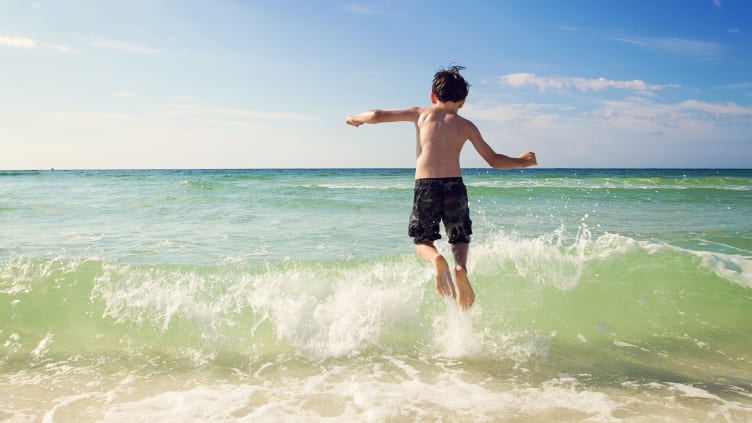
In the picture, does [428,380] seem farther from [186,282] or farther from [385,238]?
[385,238]

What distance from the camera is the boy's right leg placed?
12.6 feet

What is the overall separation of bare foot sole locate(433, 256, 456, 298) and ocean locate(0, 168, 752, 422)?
1.54 feet

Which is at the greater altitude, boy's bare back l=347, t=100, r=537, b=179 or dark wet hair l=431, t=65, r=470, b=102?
dark wet hair l=431, t=65, r=470, b=102

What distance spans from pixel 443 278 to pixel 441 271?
Result: 0.24 ft

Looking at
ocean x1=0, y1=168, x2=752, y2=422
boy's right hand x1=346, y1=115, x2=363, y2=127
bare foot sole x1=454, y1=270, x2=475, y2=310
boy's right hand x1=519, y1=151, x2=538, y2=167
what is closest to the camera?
ocean x1=0, y1=168, x2=752, y2=422

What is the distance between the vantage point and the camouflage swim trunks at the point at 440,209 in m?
4.06

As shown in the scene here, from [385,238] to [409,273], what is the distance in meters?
2.79

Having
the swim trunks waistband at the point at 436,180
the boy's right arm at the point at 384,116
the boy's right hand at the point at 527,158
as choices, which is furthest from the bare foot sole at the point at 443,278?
the boy's right arm at the point at 384,116

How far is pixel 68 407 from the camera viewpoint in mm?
3186

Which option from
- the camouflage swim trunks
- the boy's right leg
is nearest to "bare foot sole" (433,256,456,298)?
the boy's right leg

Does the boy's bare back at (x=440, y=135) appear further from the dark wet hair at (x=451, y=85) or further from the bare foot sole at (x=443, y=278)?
the bare foot sole at (x=443, y=278)

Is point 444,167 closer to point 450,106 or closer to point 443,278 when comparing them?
point 450,106

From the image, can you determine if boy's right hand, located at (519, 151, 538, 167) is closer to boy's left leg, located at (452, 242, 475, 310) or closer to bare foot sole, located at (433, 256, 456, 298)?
boy's left leg, located at (452, 242, 475, 310)

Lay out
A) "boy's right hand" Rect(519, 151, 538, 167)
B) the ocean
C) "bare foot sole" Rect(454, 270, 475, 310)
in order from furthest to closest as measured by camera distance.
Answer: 1. "bare foot sole" Rect(454, 270, 475, 310)
2. "boy's right hand" Rect(519, 151, 538, 167)
3. the ocean
